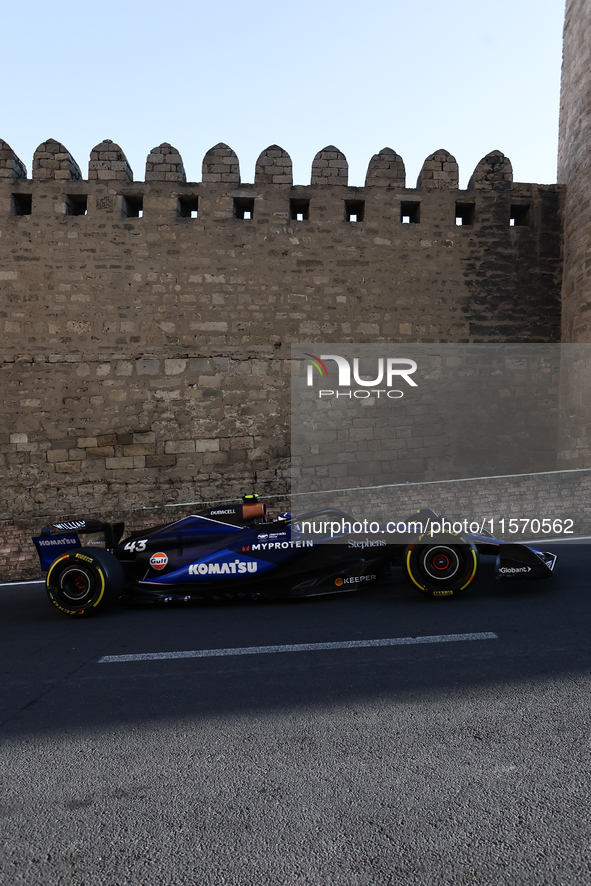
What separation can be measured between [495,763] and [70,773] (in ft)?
5.55

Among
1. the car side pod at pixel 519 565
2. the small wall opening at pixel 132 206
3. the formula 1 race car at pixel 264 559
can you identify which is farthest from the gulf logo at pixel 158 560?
the small wall opening at pixel 132 206

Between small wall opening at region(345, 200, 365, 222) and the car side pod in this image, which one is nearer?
the car side pod

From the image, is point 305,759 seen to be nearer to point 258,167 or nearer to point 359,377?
point 359,377

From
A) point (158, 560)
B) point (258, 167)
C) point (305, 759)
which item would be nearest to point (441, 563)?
point (158, 560)

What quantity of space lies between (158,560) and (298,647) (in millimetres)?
1839

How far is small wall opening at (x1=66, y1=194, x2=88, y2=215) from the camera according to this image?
1104 cm

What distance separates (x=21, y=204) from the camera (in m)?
11.2

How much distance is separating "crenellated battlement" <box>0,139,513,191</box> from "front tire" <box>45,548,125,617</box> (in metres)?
8.80

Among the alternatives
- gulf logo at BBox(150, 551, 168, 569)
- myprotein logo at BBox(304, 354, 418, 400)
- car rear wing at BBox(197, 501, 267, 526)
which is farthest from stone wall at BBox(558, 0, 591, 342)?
gulf logo at BBox(150, 551, 168, 569)

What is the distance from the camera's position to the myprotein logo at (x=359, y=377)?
11.3m

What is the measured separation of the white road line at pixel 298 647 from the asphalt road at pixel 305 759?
69 millimetres

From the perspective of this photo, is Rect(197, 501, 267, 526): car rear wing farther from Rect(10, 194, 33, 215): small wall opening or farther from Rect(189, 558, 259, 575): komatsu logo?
Rect(10, 194, 33, 215): small wall opening

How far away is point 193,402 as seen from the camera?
1105cm

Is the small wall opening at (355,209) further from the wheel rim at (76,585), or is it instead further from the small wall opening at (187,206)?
the wheel rim at (76,585)
